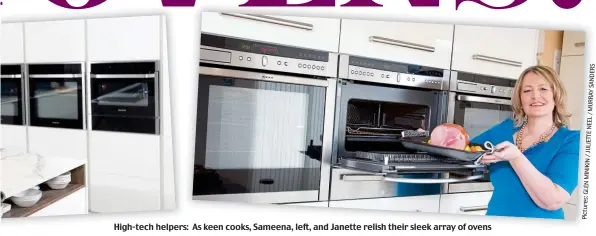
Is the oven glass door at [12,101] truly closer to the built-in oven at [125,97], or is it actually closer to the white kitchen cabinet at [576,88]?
the built-in oven at [125,97]

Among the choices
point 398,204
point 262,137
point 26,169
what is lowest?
point 398,204

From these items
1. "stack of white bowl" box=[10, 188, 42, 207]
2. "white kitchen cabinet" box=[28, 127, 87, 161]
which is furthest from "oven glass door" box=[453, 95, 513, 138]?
"stack of white bowl" box=[10, 188, 42, 207]

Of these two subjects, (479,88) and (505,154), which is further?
(479,88)

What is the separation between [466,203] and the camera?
1334mm

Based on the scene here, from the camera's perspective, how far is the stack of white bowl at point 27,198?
1073mm

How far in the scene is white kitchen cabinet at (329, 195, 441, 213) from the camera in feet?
4.08

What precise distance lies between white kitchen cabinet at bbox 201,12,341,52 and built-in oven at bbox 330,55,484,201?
0.09 metres

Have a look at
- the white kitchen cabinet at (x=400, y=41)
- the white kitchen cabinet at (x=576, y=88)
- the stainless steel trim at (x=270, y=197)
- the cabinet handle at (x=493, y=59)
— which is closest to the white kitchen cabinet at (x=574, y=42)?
the white kitchen cabinet at (x=576, y=88)

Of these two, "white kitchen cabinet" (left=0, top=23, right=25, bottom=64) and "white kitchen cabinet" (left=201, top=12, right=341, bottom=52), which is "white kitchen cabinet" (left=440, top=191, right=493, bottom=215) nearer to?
"white kitchen cabinet" (left=201, top=12, right=341, bottom=52)

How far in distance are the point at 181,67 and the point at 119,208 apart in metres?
0.42

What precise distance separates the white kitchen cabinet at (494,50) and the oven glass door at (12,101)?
1.25m

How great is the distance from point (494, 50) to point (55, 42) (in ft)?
4.24

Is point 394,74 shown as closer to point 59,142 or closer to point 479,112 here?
point 479,112

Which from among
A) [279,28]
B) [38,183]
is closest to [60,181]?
[38,183]
